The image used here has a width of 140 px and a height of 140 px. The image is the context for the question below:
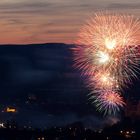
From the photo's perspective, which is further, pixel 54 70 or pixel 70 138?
pixel 54 70

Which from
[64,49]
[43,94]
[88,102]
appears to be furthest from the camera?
[64,49]

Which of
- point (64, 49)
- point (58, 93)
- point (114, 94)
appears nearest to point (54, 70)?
point (64, 49)

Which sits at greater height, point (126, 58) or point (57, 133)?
point (126, 58)

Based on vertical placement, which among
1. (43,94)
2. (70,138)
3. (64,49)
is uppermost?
(64,49)

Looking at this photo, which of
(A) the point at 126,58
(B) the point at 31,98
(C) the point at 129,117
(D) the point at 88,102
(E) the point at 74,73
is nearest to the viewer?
(A) the point at 126,58

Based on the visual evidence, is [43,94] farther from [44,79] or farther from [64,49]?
[64,49]

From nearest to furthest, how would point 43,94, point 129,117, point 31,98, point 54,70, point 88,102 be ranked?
point 129,117 < point 88,102 < point 31,98 < point 43,94 < point 54,70

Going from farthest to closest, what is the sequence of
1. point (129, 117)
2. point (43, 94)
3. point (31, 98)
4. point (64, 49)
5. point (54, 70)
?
point (64, 49) < point (54, 70) < point (43, 94) < point (31, 98) < point (129, 117)

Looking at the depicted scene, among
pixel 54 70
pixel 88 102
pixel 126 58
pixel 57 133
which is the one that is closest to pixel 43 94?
pixel 88 102

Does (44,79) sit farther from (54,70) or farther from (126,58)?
(126,58)
